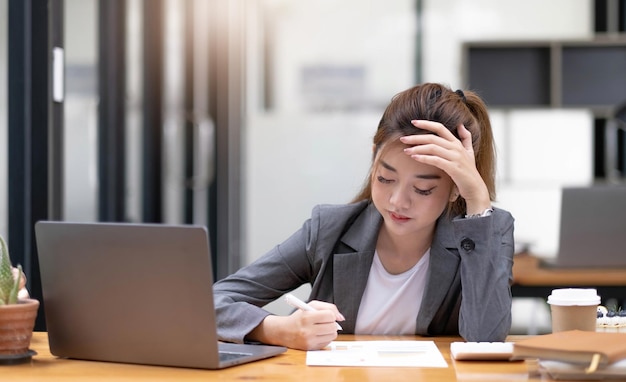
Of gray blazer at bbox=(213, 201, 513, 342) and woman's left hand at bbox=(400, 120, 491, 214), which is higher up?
woman's left hand at bbox=(400, 120, 491, 214)

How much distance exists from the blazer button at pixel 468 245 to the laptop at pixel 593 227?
1.40m

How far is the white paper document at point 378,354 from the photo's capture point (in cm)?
169

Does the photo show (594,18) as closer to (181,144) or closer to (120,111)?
(181,144)

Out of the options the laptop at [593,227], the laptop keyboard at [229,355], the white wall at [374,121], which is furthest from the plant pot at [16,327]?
the white wall at [374,121]

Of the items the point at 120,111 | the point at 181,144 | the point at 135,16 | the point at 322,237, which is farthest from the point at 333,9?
the point at 322,237

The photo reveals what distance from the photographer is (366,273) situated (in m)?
A: 2.25

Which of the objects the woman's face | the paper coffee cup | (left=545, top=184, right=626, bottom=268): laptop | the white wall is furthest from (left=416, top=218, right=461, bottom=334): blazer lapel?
the white wall

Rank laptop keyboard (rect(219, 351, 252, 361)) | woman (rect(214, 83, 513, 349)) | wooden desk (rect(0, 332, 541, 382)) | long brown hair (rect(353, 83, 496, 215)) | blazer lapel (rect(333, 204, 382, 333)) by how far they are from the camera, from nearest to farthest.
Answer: wooden desk (rect(0, 332, 541, 382)) → laptop keyboard (rect(219, 351, 252, 361)) → woman (rect(214, 83, 513, 349)) → long brown hair (rect(353, 83, 496, 215)) → blazer lapel (rect(333, 204, 382, 333))

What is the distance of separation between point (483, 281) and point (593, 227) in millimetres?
1549

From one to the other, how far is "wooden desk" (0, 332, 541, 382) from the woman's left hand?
458mm

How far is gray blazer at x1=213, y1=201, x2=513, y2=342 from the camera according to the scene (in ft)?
6.61

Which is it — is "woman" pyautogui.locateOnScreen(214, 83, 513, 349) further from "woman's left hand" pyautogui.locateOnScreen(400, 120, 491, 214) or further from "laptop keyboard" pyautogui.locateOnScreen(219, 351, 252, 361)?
"laptop keyboard" pyautogui.locateOnScreen(219, 351, 252, 361)

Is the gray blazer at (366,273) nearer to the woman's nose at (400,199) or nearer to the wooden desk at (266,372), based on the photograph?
the woman's nose at (400,199)

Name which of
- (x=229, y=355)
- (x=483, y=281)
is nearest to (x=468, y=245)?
(x=483, y=281)
